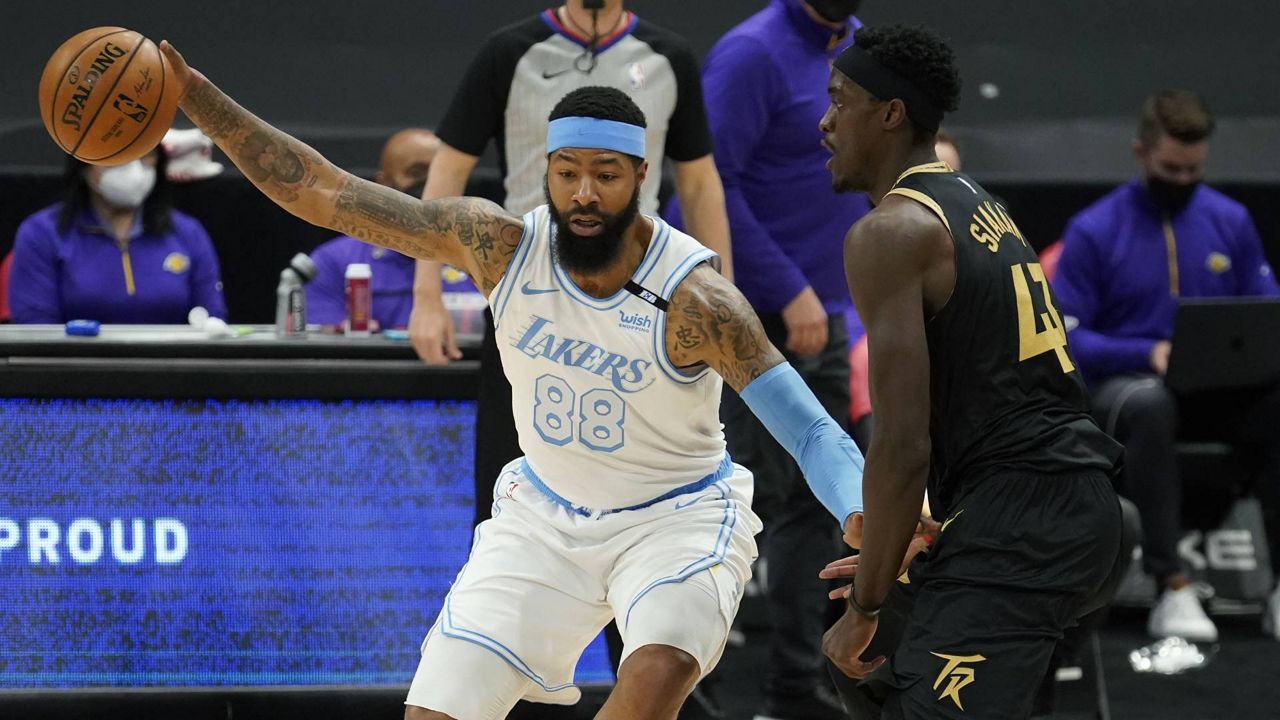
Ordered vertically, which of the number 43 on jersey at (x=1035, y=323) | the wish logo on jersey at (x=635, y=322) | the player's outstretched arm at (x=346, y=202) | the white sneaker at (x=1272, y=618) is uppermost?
the player's outstretched arm at (x=346, y=202)

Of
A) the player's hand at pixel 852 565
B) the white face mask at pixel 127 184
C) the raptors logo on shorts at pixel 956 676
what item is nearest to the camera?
the raptors logo on shorts at pixel 956 676

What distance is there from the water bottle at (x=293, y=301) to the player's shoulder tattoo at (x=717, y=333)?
2013 mm

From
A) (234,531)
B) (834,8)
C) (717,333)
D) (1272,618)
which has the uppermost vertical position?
(834,8)

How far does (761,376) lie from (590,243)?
517mm

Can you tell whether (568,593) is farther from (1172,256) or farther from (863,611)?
(1172,256)

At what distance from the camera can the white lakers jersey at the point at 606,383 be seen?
403cm

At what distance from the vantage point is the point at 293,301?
5.66 meters

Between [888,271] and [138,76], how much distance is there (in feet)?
5.85

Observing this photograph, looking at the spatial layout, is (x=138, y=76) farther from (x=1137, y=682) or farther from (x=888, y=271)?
(x=1137, y=682)

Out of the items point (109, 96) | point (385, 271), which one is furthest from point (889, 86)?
point (385, 271)

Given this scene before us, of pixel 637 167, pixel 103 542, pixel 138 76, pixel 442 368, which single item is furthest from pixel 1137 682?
pixel 138 76

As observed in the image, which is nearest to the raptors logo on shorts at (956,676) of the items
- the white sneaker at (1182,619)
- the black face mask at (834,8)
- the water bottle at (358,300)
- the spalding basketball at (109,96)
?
the spalding basketball at (109,96)

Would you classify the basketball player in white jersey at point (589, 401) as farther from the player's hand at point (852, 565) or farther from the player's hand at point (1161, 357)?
the player's hand at point (1161, 357)

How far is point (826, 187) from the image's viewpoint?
5.73m
